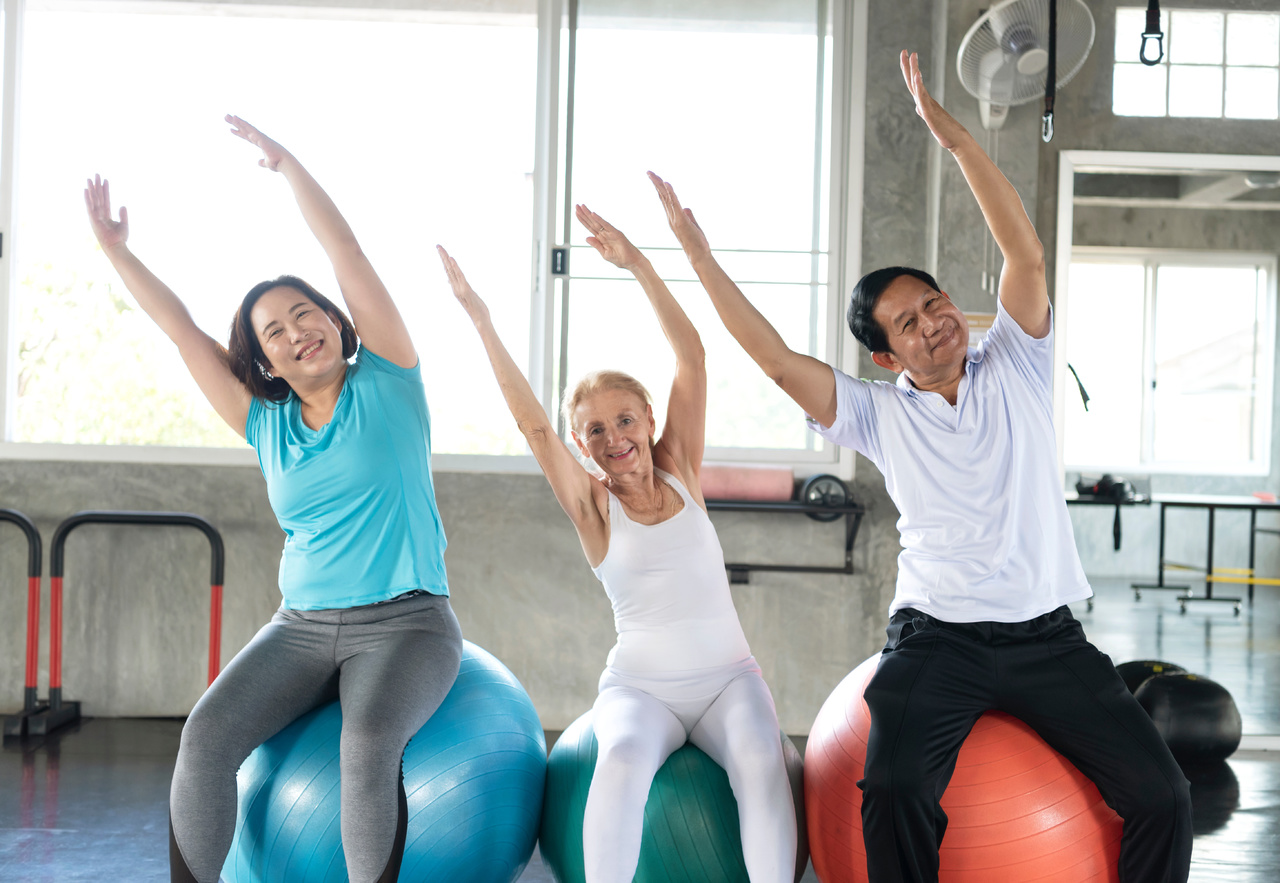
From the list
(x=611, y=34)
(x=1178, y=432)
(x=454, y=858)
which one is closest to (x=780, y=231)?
(x=611, y=34)

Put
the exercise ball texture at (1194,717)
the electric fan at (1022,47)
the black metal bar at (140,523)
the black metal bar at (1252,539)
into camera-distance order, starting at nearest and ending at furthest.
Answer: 1. the electric fan at (1022,47)
2. the exercise ball texture at (1194,717)
3. the black metal bar at (140,523)
4. the black metal bar at (1252,539)

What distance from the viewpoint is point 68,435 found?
143 inches

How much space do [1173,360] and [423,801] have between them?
7.81 meters

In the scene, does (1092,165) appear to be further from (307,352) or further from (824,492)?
(307,352)

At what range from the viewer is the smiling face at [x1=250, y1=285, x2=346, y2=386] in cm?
198

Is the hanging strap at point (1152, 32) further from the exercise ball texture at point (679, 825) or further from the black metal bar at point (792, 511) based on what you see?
the exercise ball texture at point (679, 825)

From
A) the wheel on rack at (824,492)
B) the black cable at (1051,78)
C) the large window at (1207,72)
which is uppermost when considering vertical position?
the large window at (1207,72)

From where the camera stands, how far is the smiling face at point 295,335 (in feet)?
6.48

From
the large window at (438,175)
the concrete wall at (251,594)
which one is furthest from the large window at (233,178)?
the concrete wall at (251,594)

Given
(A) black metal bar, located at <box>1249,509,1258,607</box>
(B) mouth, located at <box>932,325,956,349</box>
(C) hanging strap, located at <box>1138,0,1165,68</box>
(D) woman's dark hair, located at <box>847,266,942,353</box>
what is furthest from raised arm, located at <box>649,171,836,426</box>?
(A) black metal bar, located at <box>1249,509,1258,607</box>

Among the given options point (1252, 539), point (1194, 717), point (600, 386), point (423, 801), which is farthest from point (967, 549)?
point (1252, 539)

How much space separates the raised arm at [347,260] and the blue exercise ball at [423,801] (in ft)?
2.51

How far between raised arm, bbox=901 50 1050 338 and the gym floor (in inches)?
59.2

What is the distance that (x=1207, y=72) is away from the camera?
3.54 meters
